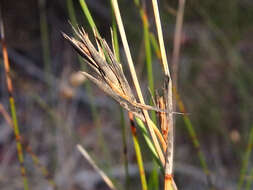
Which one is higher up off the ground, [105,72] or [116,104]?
[105,72]

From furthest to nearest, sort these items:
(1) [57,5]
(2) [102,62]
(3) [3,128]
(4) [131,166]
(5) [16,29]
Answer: (1) [57,5]
(3) [3,128]
(5) [16,29]
(4) [131,166]
(2) [102,62]

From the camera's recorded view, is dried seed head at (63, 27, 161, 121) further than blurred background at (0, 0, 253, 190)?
No

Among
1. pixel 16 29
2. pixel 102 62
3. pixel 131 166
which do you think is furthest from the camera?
pixel 16 29

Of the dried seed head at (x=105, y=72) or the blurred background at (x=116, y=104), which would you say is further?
the blurred background at (x=116, y=104)

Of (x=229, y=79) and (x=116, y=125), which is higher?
(x=229, y=79)

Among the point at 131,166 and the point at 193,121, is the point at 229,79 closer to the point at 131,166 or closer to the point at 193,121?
the point at 193,121

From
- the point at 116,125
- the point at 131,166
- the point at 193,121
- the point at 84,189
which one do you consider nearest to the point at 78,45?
the point at 131,166

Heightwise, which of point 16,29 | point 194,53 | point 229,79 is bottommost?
point 229,79

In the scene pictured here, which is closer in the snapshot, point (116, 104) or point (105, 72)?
point (105, 72)
